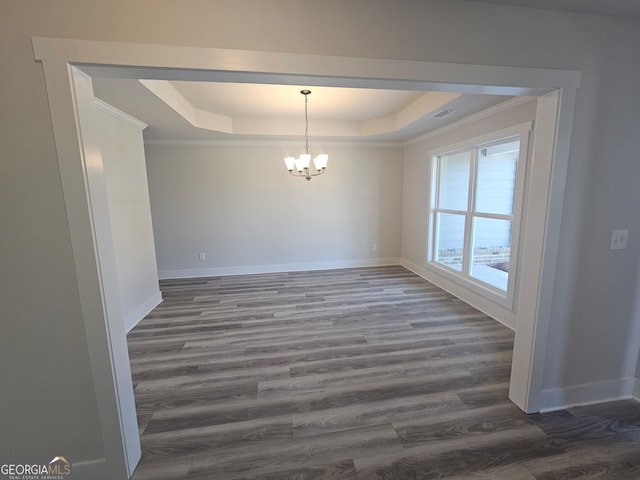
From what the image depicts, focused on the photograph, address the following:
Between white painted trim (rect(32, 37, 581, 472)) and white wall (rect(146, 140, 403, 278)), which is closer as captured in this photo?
white painted trim (rect(32, 37, 581, 472))

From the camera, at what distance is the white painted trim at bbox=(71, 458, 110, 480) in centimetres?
135

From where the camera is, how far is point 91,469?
1.36 m

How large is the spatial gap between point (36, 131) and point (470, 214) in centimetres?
409

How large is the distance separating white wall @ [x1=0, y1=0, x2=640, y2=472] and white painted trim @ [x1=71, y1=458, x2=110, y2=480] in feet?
0.11

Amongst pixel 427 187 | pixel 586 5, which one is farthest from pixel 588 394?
pixel 427 187

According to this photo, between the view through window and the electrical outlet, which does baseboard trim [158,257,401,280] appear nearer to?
the view through window

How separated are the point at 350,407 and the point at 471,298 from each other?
8.22ft

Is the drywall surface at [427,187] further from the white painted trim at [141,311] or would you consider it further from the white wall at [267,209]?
the white painted trim at [141,311]

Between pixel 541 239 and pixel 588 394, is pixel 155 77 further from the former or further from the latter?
pixel 588 394

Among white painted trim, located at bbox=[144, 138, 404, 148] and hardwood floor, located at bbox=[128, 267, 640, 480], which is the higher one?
white painted trim, located at bbox=[144, 138, 404, 148]

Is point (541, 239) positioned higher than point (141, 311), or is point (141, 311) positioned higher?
point (541, 239)

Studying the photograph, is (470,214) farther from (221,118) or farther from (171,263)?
(171,263)

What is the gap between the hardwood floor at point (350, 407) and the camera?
4.77 ft

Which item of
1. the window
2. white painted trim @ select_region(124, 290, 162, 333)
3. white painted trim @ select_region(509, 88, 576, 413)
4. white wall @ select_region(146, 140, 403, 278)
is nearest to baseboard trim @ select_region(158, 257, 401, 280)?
white wall @ select_region(146, 140, 403, 278)
